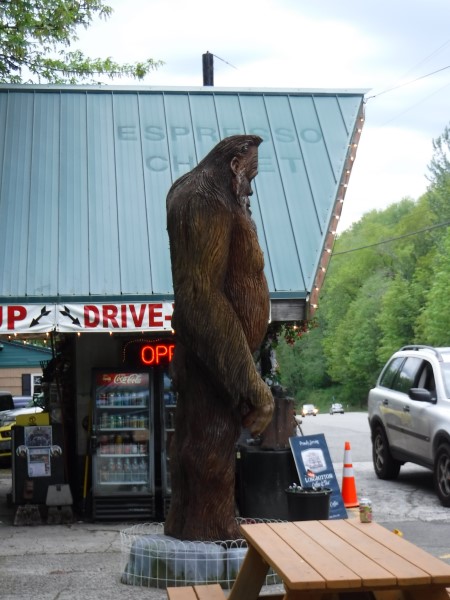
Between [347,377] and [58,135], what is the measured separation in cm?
7918

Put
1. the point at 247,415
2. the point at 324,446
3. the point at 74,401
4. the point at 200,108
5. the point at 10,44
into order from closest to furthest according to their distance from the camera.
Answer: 1. the point at 247,415
2. the point at 324,446
3. the point at 74,401
4. the point at 200,108
5. the point at 10,44

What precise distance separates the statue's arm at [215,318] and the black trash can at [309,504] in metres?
1.25

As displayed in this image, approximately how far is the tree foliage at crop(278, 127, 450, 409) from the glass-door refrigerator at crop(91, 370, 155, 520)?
48.9 meters

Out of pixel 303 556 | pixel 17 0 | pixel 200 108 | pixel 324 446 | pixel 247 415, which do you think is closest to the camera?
pixel 303 556

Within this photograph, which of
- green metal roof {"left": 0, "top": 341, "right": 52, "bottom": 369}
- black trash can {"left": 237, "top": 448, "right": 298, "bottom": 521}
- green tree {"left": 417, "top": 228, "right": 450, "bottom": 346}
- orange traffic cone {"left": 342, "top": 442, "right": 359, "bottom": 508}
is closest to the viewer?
black trash can {"left": 237, "top": 448, "right": 298, "bottom": 521}

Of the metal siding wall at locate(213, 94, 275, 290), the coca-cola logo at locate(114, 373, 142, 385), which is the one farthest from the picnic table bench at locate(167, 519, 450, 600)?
the metal siding wall at locate(213, 94, 275, 290)

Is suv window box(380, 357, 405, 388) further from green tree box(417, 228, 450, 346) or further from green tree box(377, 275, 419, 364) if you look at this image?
green tree box(377, 275, 419, 364)

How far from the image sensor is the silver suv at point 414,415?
13.9 m

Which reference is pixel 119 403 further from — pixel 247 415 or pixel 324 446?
pixel 247 415

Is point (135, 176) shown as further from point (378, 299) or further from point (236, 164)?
point (378, 299)

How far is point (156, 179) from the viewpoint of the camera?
46.6 ft

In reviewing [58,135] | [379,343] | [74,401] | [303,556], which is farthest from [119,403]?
[379,343]

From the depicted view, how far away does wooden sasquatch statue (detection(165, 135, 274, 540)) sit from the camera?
8.49 metres

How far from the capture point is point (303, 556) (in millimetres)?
5672
